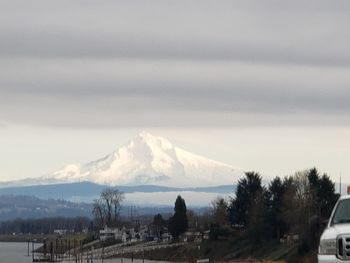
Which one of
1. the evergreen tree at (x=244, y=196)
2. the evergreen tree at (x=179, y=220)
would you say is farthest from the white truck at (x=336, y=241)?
the evergreen tree at (x=179, y=220)

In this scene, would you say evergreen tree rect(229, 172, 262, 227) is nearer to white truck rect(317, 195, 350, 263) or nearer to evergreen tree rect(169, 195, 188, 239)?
evergreen tree rect(169, 195, 188, 239)

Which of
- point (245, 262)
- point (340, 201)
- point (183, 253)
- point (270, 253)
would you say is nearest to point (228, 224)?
point (183, 253)

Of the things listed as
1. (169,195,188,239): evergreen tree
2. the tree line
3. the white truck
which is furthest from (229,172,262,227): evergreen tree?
the white truck

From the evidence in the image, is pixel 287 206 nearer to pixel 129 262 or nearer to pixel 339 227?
A: pixel 129 262

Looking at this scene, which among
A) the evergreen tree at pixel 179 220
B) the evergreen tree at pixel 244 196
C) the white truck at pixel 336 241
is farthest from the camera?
the evergreen tree at pixel 179 220

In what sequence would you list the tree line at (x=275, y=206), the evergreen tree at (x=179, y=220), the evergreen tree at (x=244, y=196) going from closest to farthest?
the tree line at (x=275, y=206) < the evergreen tree at (x=244, y=196) < the evergreen tree at (x=179, y=220)

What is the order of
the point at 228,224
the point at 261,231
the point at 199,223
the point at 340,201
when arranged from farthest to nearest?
the point at 199,223 < the point at 228,224 < the point at 261,231 < the point at 340,201

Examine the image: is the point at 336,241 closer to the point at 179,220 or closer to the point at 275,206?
the point at 275,206

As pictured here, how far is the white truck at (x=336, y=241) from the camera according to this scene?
22.6 meters

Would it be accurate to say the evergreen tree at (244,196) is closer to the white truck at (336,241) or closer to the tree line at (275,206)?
the tree line at (275,206)

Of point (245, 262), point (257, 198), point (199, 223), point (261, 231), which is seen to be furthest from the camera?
point (199, 223)

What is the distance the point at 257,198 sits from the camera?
141m

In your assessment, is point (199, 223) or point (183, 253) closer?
point (183, 253)

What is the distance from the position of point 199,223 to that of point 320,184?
80.9 m
